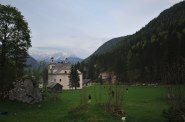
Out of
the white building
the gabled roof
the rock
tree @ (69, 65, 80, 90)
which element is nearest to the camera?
the rock

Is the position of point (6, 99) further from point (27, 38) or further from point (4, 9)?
point (4, 9)

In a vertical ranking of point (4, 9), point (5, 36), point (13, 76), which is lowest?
point (13, 76)

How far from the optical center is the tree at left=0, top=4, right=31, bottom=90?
48.2 metres

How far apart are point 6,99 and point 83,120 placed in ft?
72.5

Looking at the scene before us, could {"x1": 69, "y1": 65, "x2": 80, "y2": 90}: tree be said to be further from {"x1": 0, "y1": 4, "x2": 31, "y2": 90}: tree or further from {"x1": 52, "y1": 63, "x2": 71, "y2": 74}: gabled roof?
{"x1": 0, "y1": 4, "x2": 31, "y2": 90}: tree

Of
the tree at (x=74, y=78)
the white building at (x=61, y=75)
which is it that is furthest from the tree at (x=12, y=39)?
the white building at (x=61, y=75)

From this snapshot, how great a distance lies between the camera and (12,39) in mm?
49469

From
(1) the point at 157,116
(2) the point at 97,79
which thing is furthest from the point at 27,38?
→ (2) the point at 97,79

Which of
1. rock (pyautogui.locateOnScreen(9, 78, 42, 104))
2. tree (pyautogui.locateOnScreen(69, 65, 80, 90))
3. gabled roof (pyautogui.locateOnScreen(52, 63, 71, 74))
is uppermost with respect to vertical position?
gabled roof (pyautogui.locateOnScreen(52, 63, 71, 74))

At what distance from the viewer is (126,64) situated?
153 metres

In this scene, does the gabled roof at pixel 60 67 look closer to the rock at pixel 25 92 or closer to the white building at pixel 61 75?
the white building at pixel 61 75

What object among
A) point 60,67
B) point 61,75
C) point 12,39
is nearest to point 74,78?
point 61,75

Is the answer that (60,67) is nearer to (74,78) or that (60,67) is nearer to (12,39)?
(74,78)

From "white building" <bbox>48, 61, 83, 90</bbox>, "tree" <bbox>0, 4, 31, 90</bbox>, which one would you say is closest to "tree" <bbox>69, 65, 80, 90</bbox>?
"white building" <bbox>48, 61, 83, 90</bbox>
